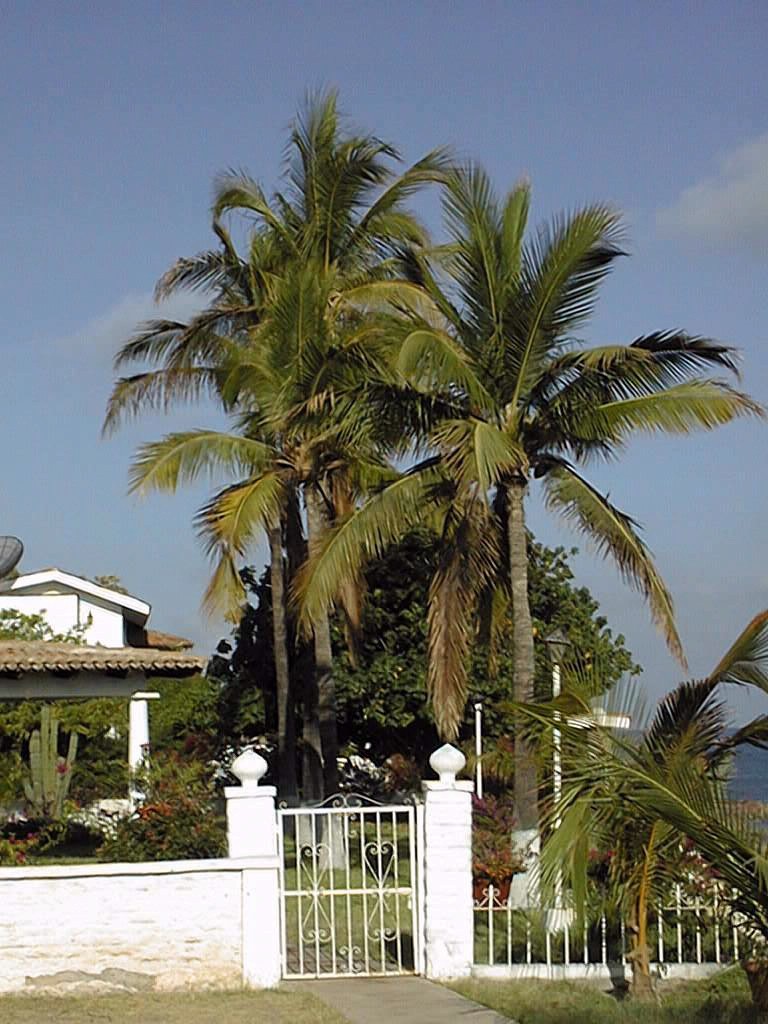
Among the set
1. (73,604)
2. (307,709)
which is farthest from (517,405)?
(73,604)

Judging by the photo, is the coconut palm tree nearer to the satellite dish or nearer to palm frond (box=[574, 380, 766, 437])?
palm frond (box=[574, 380, 766, 437])

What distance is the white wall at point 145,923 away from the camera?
11.7m

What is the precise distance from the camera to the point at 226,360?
80.1ft

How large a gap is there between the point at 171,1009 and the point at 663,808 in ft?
13.4

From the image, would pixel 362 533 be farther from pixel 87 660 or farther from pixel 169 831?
pixel 169 831

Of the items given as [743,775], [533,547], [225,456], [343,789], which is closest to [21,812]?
[343,789]

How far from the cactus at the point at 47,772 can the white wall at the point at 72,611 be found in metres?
2.93

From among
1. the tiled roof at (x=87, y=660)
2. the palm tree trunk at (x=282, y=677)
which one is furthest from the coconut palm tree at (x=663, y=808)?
the palm tree trunk at (x=282, y=677)

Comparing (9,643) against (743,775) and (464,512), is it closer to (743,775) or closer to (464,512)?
(464,512)

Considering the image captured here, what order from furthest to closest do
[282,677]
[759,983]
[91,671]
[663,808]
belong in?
[282,677] < [91,671] < [759,983] < [663,808]

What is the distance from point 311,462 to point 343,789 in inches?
282

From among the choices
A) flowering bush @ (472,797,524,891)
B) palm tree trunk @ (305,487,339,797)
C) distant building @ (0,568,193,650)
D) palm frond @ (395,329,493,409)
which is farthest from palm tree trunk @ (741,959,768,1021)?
distant building @ (0,568,193,650)

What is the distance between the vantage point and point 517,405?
17.3 metres

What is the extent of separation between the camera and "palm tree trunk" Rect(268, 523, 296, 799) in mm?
25031
